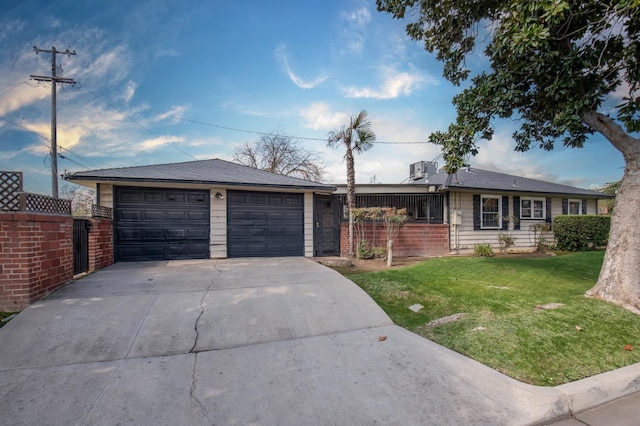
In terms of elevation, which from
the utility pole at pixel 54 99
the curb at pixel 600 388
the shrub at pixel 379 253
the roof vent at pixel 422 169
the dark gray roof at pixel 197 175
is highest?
the utility pole at pixel 54 99

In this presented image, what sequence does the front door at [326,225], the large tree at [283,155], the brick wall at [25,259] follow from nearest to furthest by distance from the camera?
1. the brick wall at [25,259]
2. the front door at [326,225]
3. the large tree at [283,155]

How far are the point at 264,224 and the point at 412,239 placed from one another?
574 centimetres

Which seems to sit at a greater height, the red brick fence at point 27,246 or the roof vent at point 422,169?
the roof vent at point 422,169

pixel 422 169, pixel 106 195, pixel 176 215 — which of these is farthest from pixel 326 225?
pixel 422 169

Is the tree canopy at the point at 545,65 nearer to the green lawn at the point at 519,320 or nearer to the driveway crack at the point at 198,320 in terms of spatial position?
the green lawn at the point at 519,320

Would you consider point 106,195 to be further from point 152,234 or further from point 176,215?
point 176,215

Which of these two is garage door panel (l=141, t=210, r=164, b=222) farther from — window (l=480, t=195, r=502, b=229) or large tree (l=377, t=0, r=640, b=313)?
window (l=480, t=195, r=502, b=229)

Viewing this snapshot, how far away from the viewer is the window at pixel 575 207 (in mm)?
13242

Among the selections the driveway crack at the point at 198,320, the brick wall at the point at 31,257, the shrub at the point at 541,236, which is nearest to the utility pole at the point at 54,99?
the brick wall at the point at 31,257

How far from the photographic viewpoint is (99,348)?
3066mm

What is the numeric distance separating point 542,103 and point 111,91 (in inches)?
692

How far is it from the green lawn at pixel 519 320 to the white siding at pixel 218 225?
451 cm

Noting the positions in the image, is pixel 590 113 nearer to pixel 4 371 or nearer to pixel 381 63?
pixel 381 63

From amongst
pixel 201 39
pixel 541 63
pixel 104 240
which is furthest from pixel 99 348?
pixel 201 39
